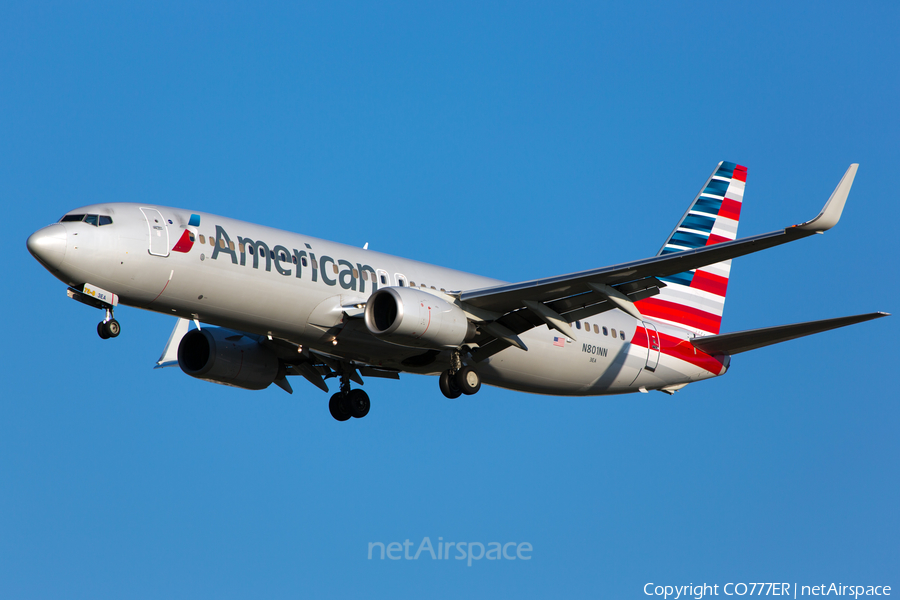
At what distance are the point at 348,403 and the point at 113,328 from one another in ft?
33.5

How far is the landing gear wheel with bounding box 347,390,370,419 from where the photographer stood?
33312 millimetres

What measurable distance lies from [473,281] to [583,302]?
4.29 m

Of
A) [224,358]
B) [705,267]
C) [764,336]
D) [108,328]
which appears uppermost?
[705,267]

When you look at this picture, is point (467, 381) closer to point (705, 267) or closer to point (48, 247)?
point (48, 247)

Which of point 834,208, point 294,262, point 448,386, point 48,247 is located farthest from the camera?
point 448,386

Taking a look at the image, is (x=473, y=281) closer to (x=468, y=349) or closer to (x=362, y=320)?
(x=468, y=349)

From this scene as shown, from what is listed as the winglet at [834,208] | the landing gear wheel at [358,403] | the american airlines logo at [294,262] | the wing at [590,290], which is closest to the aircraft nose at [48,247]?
the american airlines logo at [294,262]

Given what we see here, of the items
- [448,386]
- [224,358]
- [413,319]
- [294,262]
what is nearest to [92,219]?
[294,262]

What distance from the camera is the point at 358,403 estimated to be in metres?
33.3

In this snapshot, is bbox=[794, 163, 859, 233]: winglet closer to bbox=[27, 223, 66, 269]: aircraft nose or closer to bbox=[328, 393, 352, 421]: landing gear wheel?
bbox=[328, 393, 352, 421]: landing gear wheel

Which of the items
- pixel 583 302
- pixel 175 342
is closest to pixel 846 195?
pixel 583 302

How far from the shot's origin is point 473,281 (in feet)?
105

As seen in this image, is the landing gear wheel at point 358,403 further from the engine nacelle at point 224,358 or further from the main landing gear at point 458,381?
the main landing gear at point 458,381

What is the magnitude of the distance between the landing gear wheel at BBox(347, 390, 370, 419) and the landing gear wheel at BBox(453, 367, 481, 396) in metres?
4.95
